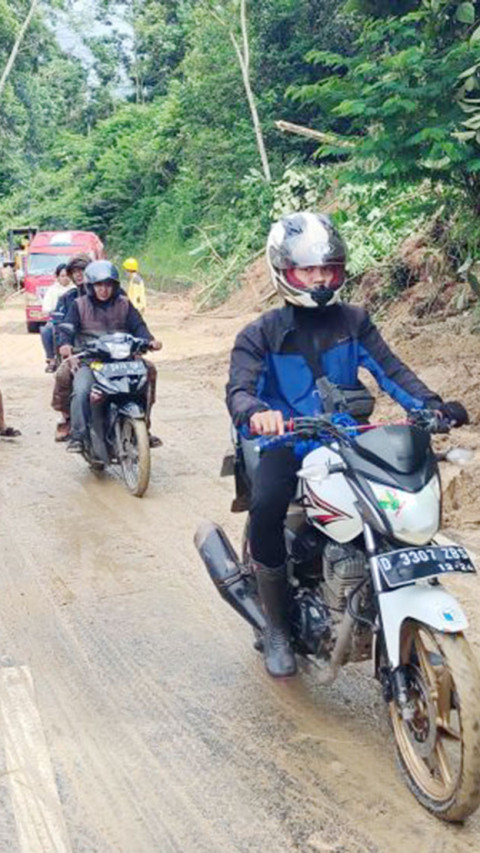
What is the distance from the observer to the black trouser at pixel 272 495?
3.94 m

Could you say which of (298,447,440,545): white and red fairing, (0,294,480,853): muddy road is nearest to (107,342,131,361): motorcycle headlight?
(0,294,480,853): muddy road

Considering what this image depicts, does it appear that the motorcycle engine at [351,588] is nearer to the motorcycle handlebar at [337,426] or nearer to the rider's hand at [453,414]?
the motorcycle handlebar at [337,426]

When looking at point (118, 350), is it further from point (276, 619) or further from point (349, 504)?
point (349, 504)

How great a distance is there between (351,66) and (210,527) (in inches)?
225

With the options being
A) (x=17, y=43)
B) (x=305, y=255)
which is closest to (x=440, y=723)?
(x=305, y=255)

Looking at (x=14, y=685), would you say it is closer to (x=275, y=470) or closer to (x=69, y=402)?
(x=275, y=470)

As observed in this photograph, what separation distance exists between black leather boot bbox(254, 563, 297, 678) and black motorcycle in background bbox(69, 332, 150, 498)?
3.79 meters

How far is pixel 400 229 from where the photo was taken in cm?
1512

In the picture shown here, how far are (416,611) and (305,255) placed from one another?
4.77 feet

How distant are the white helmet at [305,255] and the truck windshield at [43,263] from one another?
2053 centimetres

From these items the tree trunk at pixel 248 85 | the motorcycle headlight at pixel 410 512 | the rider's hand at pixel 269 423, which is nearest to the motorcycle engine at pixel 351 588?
the motorcycle headlight at pixel 410 512

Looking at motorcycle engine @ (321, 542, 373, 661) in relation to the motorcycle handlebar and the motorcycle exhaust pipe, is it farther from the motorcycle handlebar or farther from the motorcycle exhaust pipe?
the motorcycle exhaust pipe

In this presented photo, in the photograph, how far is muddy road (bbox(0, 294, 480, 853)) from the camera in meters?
3.36

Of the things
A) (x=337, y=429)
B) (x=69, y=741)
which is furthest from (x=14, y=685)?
(x=337, y=429)
